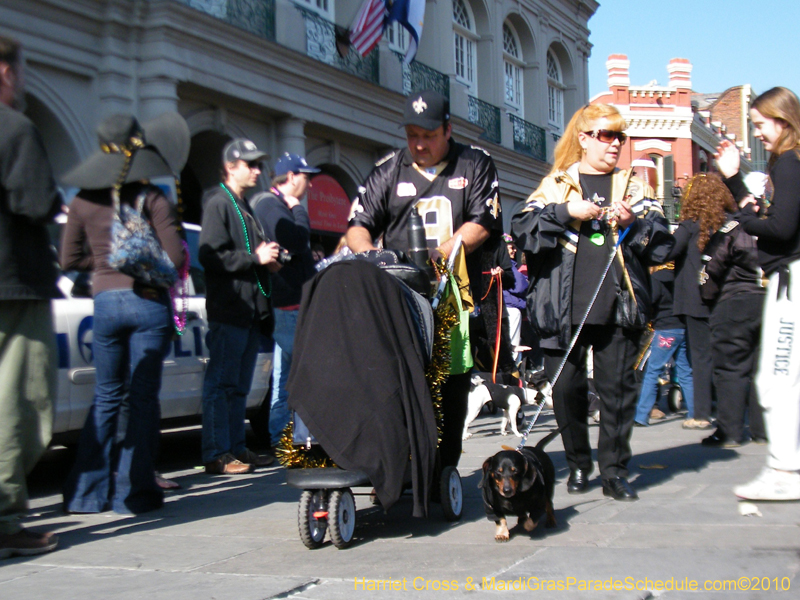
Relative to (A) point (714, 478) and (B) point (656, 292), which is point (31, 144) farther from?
(B) point (656, 292)

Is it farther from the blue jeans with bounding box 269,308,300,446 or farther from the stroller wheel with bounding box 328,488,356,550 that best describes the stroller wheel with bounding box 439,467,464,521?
the blue jeans with bounding box 269,308,300,446

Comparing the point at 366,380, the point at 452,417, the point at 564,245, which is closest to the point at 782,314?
the point at 564,245

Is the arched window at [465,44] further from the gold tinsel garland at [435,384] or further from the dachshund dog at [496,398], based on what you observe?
the gold tinsel garland at [435,384]

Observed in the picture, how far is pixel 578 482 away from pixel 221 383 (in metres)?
2.65

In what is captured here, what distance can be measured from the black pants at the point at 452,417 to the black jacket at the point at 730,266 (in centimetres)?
310

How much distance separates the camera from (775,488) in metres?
4.20

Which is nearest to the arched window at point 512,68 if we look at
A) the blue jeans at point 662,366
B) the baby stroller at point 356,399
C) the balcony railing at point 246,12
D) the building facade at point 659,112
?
the balcony railing at point 246,12

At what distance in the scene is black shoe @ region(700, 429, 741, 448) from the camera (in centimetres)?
679

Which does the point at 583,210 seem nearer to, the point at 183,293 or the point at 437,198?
the point at 437,198

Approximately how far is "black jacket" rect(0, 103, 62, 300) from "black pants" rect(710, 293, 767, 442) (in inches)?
195

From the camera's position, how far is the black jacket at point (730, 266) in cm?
675

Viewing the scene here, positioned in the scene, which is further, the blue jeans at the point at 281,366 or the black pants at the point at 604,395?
the blue jeans at the point at 281,366

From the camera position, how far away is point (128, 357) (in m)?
4.79

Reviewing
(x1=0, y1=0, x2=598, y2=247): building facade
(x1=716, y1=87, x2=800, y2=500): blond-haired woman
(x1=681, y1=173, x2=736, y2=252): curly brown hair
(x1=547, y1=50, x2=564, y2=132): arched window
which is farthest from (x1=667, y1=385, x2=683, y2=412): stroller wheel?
(x1=547, y1=50, x2=564, y2=132): arched window
